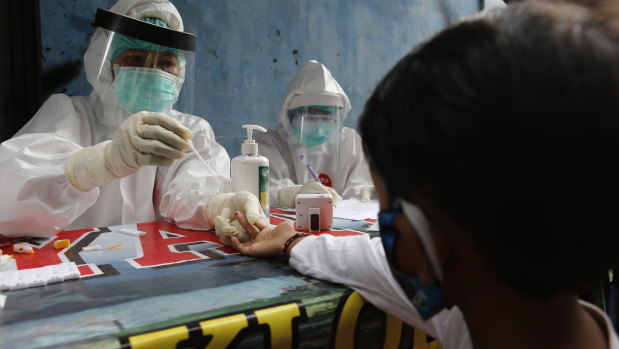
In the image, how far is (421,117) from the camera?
355 mm

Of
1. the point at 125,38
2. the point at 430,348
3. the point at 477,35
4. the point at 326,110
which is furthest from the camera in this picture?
the point at 326,110

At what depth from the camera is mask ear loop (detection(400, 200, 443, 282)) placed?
39cm

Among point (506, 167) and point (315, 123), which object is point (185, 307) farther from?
point (315, 123)

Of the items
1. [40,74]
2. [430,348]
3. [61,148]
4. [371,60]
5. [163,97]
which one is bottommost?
[430,348]

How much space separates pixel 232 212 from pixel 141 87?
2.15 ft

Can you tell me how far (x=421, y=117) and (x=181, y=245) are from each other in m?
0.72

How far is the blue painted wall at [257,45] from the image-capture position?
5.56 feet

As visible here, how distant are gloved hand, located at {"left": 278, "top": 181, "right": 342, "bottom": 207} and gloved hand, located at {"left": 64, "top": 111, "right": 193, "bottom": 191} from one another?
0.74 m

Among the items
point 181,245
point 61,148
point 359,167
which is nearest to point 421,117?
point 181,245

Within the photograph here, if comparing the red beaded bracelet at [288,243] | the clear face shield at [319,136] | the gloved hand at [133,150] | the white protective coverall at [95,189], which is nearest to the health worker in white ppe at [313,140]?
the clear face shield at [319,136]

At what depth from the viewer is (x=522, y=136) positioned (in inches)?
12.4

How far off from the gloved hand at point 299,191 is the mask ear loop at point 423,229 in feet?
3.99

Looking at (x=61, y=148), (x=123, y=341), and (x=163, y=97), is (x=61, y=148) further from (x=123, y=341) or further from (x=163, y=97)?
(x=123, y=341)

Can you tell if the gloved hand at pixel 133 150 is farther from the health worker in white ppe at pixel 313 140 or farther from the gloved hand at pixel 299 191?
the health worker in white ppe at pixel 313 140
